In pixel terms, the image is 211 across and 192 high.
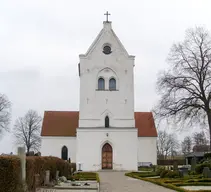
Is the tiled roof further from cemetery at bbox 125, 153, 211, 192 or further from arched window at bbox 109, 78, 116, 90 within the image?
cemetery at bbox 125, 153, 211, 192

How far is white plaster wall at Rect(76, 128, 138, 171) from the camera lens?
40.7 m

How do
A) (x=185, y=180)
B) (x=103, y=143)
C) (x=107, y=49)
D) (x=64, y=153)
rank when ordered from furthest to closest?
(x=64, y=153)
(x=107, y=49)
(x=103, y=143)
(x=185, y=180)

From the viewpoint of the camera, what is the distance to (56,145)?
49.8 meters

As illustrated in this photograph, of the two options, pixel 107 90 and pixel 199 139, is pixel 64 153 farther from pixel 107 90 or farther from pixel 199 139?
pixel 199 139

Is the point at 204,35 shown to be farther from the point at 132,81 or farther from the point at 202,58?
the point at 132,81

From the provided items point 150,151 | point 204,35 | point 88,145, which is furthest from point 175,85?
point 150,151

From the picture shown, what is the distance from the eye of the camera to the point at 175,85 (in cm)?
3191

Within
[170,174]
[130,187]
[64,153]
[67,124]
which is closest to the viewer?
[130,187]

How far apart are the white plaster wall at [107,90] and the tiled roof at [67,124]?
352 inches

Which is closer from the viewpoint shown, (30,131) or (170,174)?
(170,174)

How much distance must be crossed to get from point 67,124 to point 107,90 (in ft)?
42.6

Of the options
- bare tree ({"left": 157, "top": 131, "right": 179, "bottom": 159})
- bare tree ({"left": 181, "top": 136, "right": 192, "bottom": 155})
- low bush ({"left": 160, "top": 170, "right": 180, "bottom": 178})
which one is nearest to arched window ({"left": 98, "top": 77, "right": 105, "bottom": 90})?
low bush ({"left": 160, "top": 170, "right": 180, "bottom": 178})

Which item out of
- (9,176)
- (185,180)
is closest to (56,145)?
(185,180)

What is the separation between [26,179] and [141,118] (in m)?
44.7
